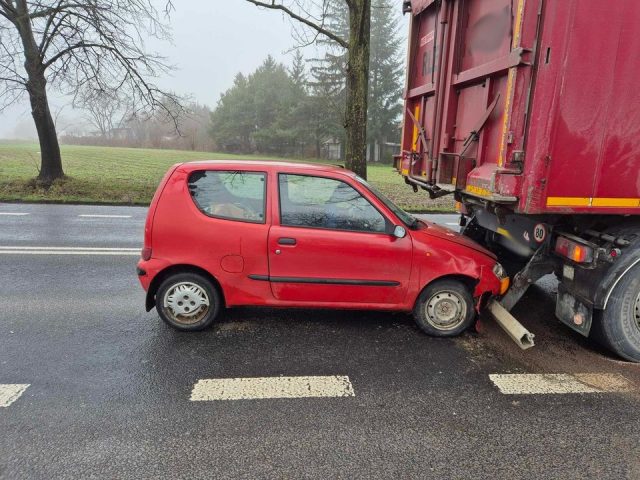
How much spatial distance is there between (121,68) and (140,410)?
1455cm

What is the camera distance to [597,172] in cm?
349

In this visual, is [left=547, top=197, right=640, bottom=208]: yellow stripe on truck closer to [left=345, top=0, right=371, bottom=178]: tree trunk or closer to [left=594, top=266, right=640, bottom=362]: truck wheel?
[left=594, top=266, right=640, bottom=362]: truck wheel

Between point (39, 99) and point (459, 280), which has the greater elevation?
point (39, 99)

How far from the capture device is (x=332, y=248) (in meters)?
4.19

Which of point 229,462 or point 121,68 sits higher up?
point 121,68

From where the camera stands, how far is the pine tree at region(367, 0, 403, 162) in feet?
171

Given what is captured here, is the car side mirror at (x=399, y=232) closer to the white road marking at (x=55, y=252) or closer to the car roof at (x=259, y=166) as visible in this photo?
the car roof at (x=259, y=166)

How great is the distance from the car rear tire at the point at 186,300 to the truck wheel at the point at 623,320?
3.41 m

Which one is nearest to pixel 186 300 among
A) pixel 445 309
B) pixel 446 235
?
pixel 445 309

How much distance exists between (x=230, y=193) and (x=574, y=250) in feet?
9.93

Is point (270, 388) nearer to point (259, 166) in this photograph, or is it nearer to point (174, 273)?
point (174, 273)

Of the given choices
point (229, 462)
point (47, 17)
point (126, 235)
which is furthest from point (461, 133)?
point (47, 17)

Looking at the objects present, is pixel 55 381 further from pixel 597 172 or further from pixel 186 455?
pixel 597 172

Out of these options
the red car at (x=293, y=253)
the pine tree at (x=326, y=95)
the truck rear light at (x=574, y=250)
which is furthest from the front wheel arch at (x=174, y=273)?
the pine tree at (x=326, y=95)
